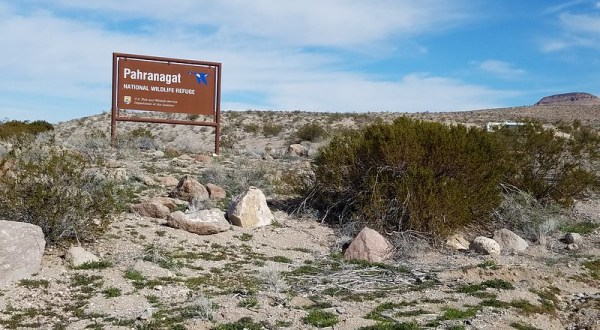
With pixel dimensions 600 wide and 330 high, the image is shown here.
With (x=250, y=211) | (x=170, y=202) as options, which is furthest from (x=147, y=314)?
(x=170, y=202)

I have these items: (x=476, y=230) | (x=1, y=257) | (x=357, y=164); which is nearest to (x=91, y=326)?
(x=1, y=257)

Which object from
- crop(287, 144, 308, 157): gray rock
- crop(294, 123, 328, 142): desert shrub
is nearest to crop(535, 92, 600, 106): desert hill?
crop(294, 123, 328, 142): desert shrub

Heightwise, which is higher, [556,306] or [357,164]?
[357,164]

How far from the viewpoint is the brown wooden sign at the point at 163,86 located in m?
19.6

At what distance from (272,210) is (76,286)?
18.4 feet

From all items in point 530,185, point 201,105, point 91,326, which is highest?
point 201,105

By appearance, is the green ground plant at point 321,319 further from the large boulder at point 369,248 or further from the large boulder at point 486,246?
the large boulder at point 486,246

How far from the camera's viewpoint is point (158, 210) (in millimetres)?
11141

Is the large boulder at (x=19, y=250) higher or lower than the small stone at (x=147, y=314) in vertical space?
higher

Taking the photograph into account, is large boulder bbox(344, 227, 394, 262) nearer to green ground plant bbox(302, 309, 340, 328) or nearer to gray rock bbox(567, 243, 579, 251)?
green ground plant bbox(302, 309, 340, 328)

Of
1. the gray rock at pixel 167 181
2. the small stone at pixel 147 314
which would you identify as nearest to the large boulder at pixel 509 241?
the small stone at pixel 147 314

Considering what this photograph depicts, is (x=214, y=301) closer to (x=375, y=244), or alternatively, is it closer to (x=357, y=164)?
(x=375, y=244)

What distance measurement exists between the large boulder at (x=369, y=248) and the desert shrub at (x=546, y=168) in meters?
5.20

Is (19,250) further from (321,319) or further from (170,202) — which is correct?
(170,202)
